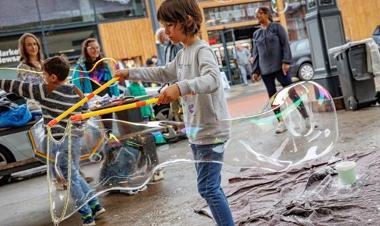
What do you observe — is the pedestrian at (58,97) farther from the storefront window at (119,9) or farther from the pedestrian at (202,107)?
the storefront window at (119,9)

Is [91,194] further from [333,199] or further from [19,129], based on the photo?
[19,129]

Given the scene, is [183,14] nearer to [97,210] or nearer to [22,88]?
[22,88]

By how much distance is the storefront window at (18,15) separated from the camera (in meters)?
17.9

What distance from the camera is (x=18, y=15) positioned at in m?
18.2

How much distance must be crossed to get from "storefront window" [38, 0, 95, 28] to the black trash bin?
45.3 feet

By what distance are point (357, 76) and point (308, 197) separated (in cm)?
429

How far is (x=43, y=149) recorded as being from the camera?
389 cm

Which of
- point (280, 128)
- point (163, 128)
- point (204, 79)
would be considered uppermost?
point (204, 79)

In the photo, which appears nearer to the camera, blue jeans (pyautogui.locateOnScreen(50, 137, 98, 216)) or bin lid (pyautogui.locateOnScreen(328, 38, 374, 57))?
blue jeans (pyautogui.locateOnScreen(50, 137, 98, 216))

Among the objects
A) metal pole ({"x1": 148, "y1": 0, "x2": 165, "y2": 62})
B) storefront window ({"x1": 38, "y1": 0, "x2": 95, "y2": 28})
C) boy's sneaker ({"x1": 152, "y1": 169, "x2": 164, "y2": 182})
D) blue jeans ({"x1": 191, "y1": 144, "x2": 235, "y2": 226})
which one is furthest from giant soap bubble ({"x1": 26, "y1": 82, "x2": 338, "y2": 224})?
metal pole ({"x1": 148, "y1": 0, "x2": 165, "y2": 62})

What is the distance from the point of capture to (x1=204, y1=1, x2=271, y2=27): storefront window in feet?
73.9

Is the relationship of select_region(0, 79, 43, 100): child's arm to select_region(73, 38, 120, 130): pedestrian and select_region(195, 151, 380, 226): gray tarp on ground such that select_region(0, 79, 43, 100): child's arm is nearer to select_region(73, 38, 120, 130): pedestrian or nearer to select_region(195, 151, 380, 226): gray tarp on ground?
select_region(195, 151, 380, 226): gray tarp on ground

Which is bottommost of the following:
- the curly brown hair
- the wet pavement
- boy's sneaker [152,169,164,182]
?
the wet pavement

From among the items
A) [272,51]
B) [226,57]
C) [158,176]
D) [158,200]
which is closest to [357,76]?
[272,51]
